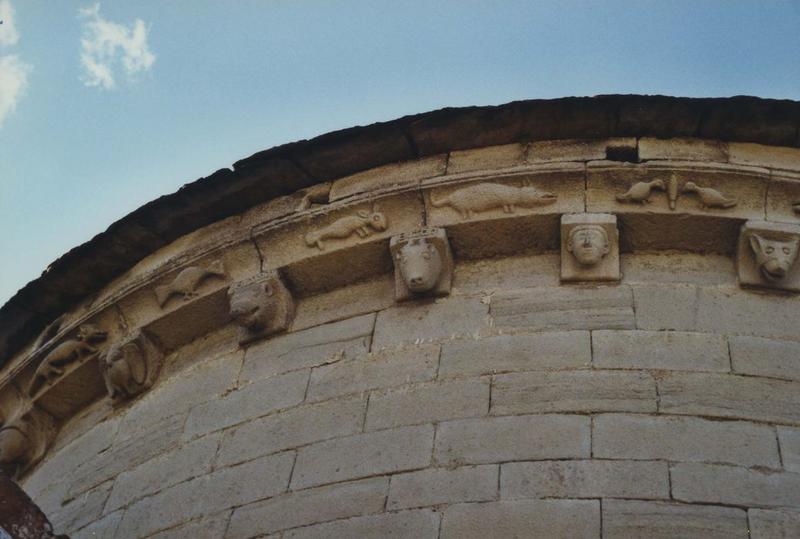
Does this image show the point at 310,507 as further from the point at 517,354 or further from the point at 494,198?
the point at 494,198

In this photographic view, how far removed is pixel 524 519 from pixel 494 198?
2.24 meters

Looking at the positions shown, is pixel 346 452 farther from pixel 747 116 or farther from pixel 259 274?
pixel 747 116

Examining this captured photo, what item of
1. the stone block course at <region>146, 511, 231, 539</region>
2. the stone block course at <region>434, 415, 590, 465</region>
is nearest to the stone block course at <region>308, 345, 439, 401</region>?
the stone block course at <region>434, 415, 590, 465</region>

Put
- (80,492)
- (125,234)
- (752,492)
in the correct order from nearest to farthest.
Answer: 1. (752,492)
2. (80,492)
3. (125,234)

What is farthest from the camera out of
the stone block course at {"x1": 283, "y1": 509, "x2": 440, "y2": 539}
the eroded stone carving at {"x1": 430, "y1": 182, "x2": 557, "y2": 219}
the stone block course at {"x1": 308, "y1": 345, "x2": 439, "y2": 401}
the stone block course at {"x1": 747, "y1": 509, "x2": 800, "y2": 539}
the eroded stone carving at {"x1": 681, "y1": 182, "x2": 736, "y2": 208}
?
the eroded stone carving at {"x1": 430, "y1": 182, "x2": 557, "y2": 219}

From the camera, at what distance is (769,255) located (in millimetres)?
6066

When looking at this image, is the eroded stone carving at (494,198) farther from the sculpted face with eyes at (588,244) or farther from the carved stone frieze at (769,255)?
the carved stone frieze at (769,255)

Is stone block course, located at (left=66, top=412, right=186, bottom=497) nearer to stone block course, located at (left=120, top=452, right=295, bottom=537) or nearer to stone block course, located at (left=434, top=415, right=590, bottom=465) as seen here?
stone block course, located at (left=120, top=452, right=295, bottom=537)

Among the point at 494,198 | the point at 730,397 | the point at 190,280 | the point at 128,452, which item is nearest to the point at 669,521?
the point at 730,397

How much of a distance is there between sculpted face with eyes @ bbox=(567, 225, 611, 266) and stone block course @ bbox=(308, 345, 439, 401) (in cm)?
89

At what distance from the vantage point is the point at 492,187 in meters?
6.60

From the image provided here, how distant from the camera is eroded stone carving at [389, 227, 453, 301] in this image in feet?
20.6

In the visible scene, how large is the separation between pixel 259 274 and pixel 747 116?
9.27 ft

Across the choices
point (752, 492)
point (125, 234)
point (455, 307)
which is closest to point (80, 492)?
point (125, 234)
